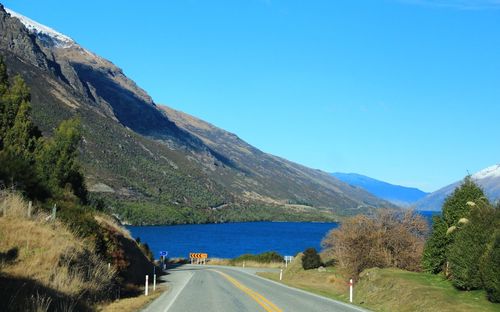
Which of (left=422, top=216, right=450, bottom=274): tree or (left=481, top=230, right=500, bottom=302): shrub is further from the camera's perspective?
(left=422, top=216, right=450, bottom=274): tree

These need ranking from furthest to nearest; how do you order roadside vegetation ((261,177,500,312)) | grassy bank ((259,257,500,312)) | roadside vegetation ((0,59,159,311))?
roadside vegetation ((261,177,500,312)) → grassy bank ((259,257,500,312)) → roadside vegetation ((0,59,159,311))

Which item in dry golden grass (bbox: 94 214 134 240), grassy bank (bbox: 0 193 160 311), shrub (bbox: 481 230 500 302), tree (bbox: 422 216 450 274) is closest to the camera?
grassy bank (bbox: 0 193 160 311)

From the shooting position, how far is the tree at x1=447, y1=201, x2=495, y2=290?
1864 centimetres

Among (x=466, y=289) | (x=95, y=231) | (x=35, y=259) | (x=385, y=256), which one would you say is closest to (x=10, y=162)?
(x=95, y=231)

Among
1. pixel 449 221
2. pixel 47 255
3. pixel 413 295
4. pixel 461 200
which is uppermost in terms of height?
pixel 461 200

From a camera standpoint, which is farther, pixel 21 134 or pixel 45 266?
pixel 21 134

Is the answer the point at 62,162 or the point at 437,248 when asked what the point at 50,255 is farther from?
the point at 62,162

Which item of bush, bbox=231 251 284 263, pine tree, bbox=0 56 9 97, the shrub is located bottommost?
the shrub

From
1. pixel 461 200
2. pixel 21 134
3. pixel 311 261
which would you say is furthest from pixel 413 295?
pixel 21 134

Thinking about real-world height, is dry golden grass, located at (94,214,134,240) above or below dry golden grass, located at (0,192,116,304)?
above

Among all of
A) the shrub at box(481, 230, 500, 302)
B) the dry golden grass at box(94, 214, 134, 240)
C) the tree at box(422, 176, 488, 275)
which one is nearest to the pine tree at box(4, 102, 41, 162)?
the dry golden grass at box(94, 214, 134, 240)

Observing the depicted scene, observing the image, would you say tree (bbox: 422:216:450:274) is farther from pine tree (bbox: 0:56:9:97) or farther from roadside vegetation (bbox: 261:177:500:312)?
pine tree (bbox: 0:56:9:97)

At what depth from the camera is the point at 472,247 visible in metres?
19.1

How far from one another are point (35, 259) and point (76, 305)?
69.0 inches
